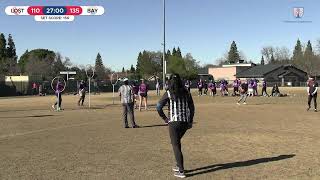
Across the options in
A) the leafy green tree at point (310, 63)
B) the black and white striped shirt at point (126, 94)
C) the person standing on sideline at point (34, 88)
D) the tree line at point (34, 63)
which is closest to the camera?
the black and white striped shirt at point (126, 94)

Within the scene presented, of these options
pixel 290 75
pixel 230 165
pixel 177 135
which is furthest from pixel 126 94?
pixel 290 75

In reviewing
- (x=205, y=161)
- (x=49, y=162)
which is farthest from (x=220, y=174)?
(x=49, y=162)

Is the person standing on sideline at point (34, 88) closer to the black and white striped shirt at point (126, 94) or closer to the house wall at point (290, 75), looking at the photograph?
the black and white striped shirt at point (126, 94)

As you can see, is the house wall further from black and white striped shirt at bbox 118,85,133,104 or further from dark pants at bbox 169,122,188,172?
dark pants at bbox 169,122,188,172

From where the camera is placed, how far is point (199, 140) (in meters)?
13.6

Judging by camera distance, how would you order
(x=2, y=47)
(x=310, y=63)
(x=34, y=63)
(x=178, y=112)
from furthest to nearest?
1. (x=310, y=63)
2. (x=2, y=47)
3. (x=34, y=63)
4. (x=178, y=112)

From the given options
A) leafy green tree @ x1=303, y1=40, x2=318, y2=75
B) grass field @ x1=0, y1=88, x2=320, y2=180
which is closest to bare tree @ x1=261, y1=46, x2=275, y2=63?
leafy green tree @ x1=303, y1=40, x2=318, y2=75

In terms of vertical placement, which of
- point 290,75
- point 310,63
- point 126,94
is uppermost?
point 310,63

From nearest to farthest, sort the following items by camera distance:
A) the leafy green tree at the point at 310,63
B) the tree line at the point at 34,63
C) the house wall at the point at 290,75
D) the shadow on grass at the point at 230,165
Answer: the shadow on grass at the point at 230,165, the tree line at the point at 34,63, the house wall at the point at 290,75, the leafy green tree at the point at 310,63

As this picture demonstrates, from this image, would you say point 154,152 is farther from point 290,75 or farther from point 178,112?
point 290,75

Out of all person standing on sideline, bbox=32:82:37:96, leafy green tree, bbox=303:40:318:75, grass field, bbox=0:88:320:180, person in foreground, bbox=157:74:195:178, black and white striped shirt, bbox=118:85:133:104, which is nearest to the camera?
person in foreground, bbox=157:74:195:178

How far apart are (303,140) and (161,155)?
4424mm

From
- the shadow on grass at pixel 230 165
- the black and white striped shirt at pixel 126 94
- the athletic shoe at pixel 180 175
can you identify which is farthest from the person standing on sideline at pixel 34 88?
the athletic shoe at pixel 180 175

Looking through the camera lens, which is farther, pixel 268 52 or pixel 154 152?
pixel 268 52
